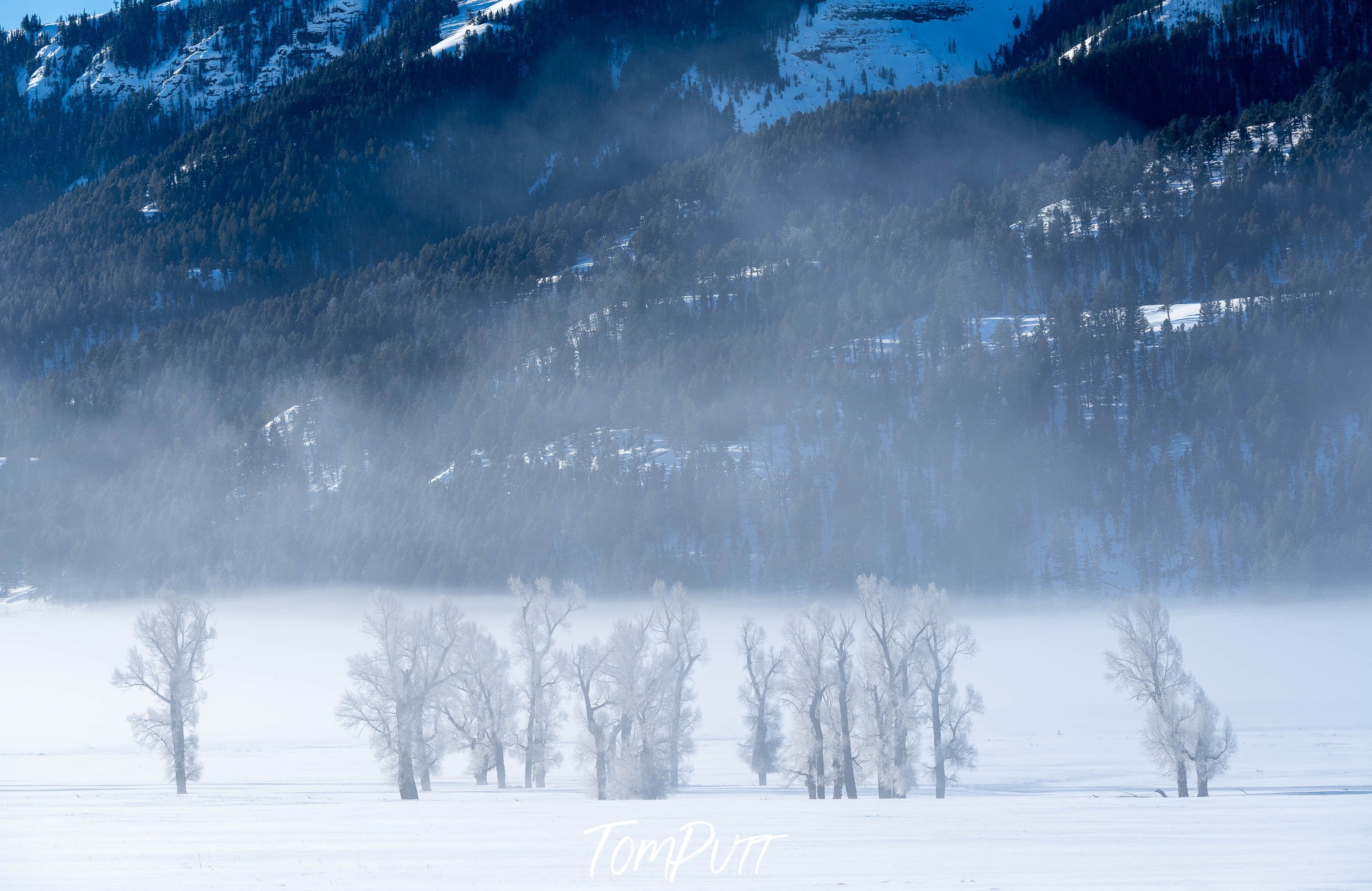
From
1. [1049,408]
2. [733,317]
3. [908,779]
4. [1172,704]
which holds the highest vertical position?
[733,317]

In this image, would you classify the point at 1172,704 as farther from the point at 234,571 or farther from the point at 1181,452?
the point at 234,571

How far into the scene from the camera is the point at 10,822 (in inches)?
1062

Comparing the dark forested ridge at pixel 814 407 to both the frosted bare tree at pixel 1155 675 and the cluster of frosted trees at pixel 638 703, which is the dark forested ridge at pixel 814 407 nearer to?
the cluster of frosted trees at pixel 638 703

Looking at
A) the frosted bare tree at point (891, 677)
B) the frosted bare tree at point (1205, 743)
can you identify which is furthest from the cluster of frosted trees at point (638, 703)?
the frosted bare tree at point (1205, 743)

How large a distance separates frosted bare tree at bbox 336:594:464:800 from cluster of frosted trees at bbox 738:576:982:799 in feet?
51.0

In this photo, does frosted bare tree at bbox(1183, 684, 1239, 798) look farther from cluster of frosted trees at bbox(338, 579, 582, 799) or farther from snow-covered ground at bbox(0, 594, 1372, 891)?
cluster of frosted trees at bbox(338, 579, 582, 799)

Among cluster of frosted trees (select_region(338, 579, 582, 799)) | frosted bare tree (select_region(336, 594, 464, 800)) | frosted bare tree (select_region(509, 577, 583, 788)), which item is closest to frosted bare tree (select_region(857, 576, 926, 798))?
frosted bare tree (select_region(509, 577, 583, 788))

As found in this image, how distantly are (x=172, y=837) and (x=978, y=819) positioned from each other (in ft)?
67.0

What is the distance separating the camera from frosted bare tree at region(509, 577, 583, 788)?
1777 inches

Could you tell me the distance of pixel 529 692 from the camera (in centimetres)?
4562

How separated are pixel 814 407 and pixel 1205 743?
92.3m

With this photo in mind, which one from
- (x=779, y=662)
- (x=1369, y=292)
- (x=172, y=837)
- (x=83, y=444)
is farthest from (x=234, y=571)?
(x=1369, y=292)

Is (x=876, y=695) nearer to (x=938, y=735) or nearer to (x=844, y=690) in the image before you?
(x=844, y=690)

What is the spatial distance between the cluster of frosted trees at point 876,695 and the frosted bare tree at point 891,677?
43 millimetres
